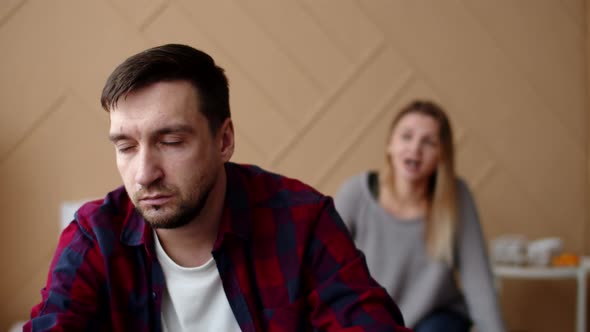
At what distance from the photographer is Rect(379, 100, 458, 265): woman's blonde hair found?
6.57ft

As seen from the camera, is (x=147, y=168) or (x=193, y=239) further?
(x=193, y=239)

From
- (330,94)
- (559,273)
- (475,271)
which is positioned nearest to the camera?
(475,271)

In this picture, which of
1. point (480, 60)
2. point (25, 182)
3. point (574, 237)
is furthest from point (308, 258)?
point (574, 237)

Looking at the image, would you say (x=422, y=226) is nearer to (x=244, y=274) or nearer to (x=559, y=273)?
(x=559, y=273)

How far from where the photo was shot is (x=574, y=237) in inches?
115

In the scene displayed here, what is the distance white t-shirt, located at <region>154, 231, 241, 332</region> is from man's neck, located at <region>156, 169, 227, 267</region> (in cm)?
2

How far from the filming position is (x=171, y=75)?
1.03 m

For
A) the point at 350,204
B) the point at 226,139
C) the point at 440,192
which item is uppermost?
the point at 226,139

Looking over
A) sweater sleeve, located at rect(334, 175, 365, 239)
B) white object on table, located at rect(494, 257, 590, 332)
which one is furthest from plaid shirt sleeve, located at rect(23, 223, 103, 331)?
white object on table, located at rect(494, 257, 590, 332)

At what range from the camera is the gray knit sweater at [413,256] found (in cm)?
198

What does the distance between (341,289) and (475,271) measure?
3.31 feet

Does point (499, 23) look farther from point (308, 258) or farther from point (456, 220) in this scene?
point (308, 258)

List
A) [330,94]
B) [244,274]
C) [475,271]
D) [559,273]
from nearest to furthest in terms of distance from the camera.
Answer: [244,274] → [475,271] → [559,273] → [330,94]

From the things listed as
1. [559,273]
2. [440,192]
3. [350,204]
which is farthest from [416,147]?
[559,273]
